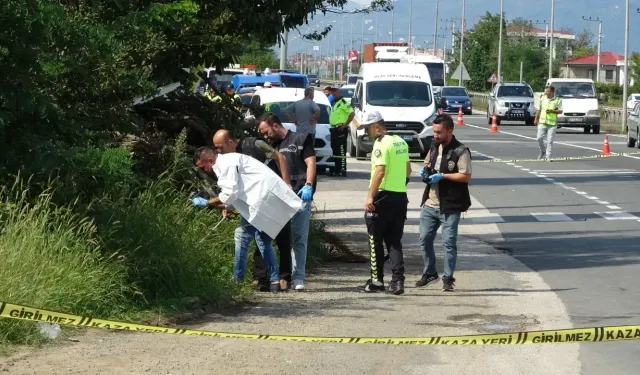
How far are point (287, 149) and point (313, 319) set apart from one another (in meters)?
2.39

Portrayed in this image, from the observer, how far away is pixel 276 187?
36.0ft

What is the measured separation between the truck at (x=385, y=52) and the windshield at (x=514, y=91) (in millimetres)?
4755

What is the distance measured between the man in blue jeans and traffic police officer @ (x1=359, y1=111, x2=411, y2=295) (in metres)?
0.60

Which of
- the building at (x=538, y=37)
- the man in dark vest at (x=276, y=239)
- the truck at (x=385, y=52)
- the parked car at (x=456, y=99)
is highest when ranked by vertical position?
the building at (x=538, y=37)

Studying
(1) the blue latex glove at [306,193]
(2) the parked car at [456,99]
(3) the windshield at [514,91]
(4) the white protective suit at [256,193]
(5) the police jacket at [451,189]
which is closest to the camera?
(4) the white protective suit at [256,193]

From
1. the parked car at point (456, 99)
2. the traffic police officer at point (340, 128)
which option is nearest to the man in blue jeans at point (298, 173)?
the traffic police officer at point (340, 128)

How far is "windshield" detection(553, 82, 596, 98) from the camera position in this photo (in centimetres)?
4625

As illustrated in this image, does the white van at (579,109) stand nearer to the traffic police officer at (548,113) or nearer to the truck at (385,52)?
the truck at (385,52)

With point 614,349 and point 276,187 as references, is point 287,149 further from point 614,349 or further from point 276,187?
point 614,349

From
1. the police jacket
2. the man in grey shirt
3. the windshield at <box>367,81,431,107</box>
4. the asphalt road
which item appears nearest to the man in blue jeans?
the police jacket

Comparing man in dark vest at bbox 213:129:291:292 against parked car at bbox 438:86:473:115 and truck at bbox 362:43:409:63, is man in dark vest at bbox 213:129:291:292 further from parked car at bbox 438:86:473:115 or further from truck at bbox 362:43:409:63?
parked car at bbox 438:86:473:115

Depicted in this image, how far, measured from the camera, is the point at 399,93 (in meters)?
31.0

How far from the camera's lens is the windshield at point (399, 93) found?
1208 inches

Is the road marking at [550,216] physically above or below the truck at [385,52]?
below
